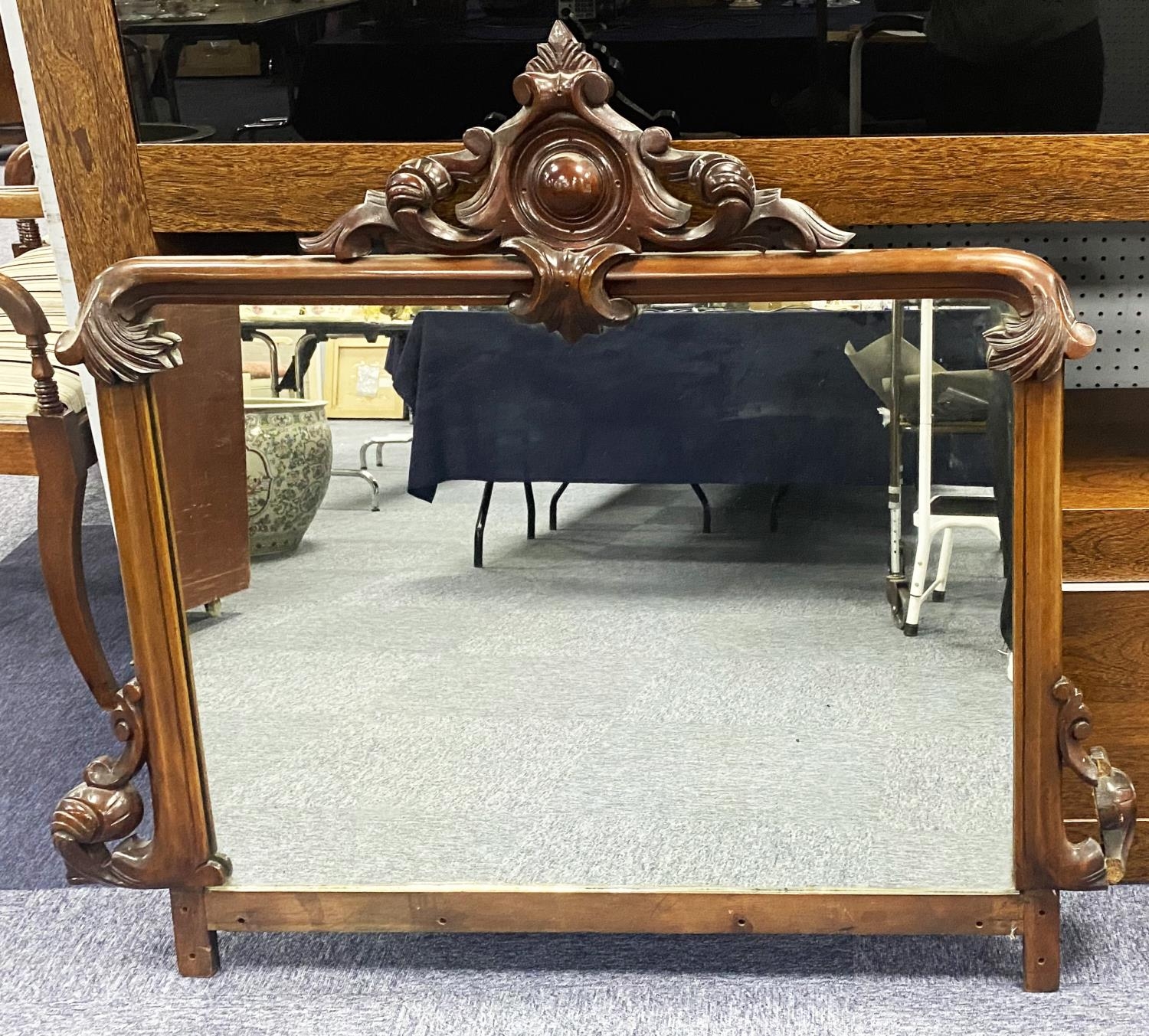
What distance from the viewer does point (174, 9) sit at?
129 cm

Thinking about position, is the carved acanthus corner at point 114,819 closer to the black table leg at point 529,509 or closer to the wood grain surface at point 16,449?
the black table leg at point 529,509

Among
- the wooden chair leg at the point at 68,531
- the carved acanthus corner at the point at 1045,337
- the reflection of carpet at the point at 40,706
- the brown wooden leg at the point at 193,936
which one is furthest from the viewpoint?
the wooden chair leg at the point at 68,531

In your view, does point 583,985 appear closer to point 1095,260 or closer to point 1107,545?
point 1107,545

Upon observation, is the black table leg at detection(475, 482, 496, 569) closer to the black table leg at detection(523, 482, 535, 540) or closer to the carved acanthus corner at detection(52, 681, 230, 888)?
the black table leg at detection(523, 482, 535, 540)

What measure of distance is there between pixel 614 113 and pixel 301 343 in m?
0.42

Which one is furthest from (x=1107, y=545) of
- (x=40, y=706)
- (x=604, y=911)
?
(x=40, y=706)

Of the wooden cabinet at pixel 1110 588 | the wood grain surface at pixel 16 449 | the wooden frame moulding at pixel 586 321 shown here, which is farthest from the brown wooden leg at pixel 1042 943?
the wood grain surface at pixel 16 449

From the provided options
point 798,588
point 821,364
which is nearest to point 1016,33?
point 821,364

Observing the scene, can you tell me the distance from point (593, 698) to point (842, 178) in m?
0.61

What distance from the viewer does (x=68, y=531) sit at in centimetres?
201

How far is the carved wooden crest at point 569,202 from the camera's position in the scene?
119 centimetres

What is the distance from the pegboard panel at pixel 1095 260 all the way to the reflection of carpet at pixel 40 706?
4.40 feet

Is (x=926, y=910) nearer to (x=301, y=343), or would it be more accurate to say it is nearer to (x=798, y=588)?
(x=798, y=588)

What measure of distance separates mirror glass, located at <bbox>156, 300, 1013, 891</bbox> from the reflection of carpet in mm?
488
